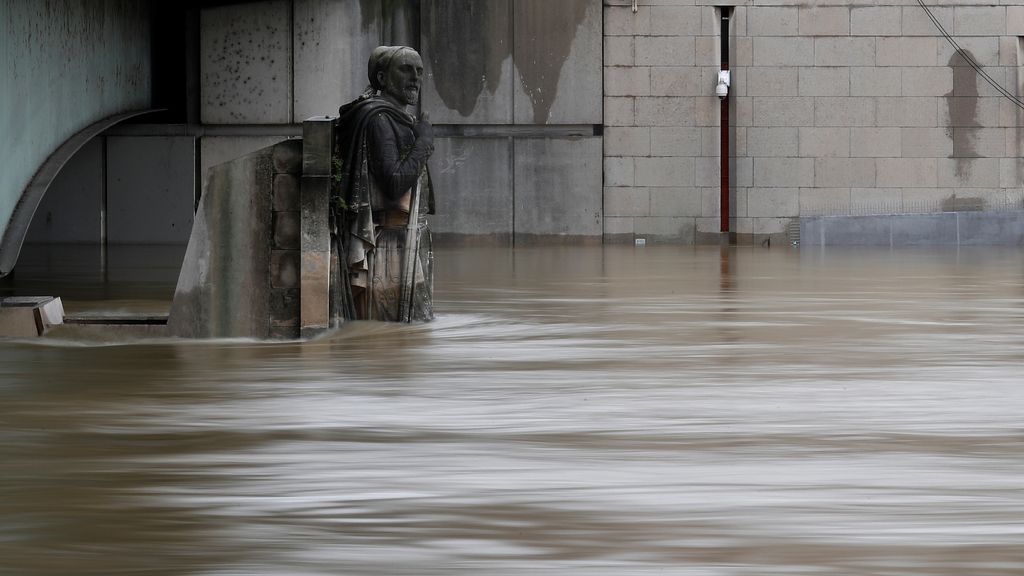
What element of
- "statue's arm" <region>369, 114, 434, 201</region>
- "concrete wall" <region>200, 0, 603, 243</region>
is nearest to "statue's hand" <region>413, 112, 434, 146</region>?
"statue's arm" <region>369, 114, 434, 201</region>

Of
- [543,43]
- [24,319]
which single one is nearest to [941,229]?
[543,43]

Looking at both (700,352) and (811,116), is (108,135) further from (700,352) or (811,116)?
(700,352)

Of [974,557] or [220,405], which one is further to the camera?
[220,405]

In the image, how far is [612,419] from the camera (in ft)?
26.1

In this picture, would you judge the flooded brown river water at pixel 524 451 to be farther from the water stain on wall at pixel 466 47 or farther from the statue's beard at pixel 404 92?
the water stain on wall at pixel 466 47

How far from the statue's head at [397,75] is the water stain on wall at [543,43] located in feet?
69.5

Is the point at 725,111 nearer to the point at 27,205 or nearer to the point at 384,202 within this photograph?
the point at 27,205

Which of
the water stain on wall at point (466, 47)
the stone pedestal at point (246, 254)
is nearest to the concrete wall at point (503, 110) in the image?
the water stain on wall at point (466, 47)

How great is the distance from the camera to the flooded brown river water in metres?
5.09

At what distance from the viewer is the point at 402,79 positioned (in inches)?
527

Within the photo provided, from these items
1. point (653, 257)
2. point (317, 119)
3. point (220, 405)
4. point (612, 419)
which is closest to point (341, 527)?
point (612, 419)

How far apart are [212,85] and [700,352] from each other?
933 inches

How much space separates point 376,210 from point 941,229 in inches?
899

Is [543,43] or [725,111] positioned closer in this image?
[543,43]
